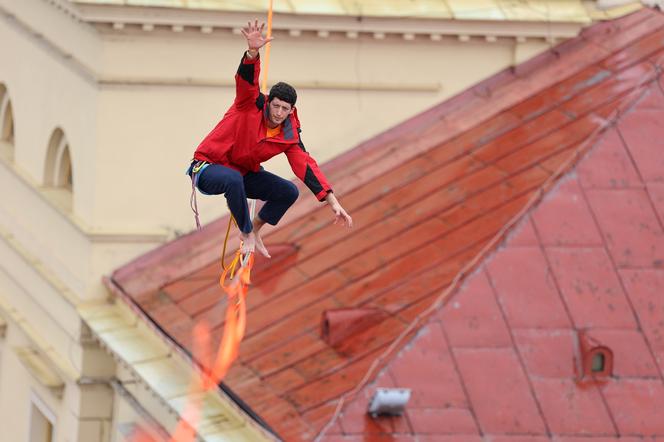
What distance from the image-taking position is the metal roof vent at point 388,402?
135 feet

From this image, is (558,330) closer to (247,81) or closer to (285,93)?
(285,93)

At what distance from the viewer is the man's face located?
104 feet

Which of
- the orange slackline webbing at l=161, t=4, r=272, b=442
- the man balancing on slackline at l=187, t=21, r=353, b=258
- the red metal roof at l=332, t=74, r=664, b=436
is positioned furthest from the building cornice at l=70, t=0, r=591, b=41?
the man balancing on slackline at l=187, t=21, r=353, b=258

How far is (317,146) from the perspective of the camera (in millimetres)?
51406

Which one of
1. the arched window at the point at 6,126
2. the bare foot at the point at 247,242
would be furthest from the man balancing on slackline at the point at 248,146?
the arched window at the point at 6,126

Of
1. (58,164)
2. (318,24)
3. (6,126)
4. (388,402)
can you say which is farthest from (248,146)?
(6,126)

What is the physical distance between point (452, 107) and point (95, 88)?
6.44 metres

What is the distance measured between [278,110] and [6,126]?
25.2 meters

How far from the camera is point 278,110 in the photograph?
105 feet

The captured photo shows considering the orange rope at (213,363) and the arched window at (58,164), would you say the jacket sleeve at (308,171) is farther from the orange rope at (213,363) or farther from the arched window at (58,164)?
the arched window at (58,164)

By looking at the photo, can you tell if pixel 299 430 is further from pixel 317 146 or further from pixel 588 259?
pixel 317 146

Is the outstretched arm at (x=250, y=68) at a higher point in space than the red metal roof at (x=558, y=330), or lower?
higher

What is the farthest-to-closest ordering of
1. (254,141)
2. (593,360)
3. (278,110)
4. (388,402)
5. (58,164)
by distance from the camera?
1. (58,164)
2. (593,360)
3. (388,402)
4. (254,141)
5. (278,110)

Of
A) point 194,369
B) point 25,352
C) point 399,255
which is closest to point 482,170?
point 399,255
